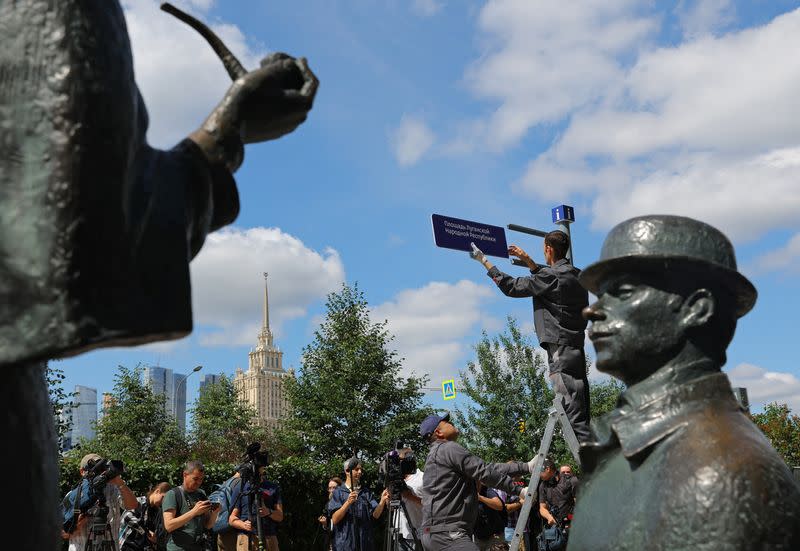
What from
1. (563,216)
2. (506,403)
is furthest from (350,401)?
(563,216)

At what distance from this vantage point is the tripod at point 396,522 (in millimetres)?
9680

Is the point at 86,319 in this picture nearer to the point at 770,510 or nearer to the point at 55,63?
the point at 55,63

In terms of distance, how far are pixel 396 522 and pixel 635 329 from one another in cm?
806

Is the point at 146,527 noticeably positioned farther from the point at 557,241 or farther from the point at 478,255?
the point at 557,241

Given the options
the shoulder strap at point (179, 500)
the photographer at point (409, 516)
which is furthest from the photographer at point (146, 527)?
the photographer at point (409, 516)

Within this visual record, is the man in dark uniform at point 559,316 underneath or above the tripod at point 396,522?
above

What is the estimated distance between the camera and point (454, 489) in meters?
7.40

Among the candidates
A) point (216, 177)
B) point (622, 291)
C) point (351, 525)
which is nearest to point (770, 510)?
point (622, 291)

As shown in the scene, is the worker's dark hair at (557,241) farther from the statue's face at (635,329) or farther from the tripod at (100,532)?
the statue's face at (635,329)

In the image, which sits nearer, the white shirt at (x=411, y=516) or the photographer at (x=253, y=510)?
the photographer at (x=253, y=510)

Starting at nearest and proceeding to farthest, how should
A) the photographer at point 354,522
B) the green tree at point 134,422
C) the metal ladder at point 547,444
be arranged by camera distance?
the metal ladder at point 547,444 → the photographer at point 354,522 → the green tree at point 134,422

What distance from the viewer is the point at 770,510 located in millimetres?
1997

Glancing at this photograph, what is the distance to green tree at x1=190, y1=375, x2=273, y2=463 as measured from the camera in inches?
2031

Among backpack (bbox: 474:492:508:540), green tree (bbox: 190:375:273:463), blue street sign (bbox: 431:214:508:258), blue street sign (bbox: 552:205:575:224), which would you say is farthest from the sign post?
green tree (bbox: 190:375:273:463)
